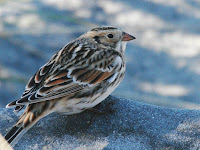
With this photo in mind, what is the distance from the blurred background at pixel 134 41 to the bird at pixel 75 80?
246 centimetres

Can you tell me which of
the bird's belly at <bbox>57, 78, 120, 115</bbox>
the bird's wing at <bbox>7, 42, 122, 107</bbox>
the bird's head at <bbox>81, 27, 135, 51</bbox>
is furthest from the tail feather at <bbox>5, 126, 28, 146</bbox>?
the bird's head at <bbox>81, 27, 135, 51</bbox>

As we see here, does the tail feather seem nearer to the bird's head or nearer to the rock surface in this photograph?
the rock surface

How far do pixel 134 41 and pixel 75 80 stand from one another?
394cm

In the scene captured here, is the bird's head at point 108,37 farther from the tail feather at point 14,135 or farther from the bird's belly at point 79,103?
the tail feather at point 14,135

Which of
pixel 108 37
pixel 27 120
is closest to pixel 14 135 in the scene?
pixel 27 120

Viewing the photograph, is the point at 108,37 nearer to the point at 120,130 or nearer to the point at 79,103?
→ the point at 79,103

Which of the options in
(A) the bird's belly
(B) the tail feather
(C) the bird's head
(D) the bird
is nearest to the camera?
(B) the tail feather

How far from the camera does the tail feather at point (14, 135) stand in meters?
3.46

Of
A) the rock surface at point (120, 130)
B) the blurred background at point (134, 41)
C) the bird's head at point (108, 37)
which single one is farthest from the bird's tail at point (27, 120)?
the blurred background at point (134, 41)

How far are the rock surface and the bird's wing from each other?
0.36 m

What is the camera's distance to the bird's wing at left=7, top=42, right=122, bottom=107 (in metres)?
3.62

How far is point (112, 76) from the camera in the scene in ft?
13.0

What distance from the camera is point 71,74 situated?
12.5ft

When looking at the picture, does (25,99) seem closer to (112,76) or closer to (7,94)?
(112,76)
